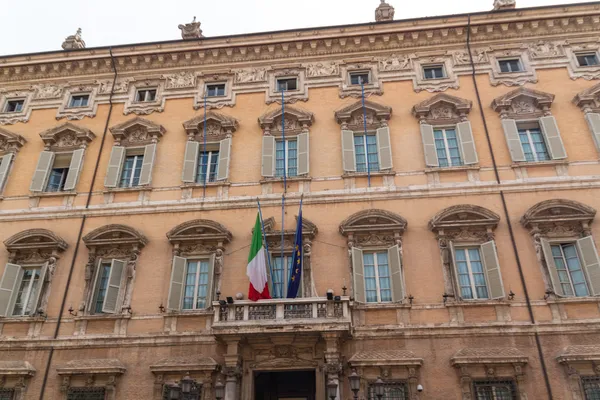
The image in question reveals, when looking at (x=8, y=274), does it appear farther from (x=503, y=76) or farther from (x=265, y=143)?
(x=503, y=76)

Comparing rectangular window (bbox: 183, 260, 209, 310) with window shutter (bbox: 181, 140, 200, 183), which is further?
window shutter (bbox: 181, 140, 200, 183)

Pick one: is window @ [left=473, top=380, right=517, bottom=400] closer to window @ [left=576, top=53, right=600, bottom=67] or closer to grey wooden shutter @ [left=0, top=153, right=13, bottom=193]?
window @ [left=576, top=53, right=600, bottom=67]

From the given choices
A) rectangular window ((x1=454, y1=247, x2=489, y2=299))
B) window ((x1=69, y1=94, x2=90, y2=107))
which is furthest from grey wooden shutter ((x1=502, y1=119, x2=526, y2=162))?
window ((x1=69, y1=94, x2=90, y2=107))

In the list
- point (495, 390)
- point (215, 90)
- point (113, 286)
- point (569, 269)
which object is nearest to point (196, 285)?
point (113, 286)

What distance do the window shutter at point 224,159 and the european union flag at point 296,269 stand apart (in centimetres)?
390

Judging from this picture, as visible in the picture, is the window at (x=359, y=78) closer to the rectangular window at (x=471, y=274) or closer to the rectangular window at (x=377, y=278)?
the rectangular window at (x=377, y=278)

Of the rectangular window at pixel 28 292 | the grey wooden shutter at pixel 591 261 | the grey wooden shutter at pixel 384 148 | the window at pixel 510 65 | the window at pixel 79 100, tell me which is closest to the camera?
the grey wooden shutter at pixel 591 261

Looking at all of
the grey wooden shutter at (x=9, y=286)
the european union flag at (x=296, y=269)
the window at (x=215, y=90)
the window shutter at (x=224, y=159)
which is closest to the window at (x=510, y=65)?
the european union flag at (x=296, y=269)

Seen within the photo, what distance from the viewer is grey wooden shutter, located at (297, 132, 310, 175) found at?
17188 millimetres

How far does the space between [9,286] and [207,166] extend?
7615mm

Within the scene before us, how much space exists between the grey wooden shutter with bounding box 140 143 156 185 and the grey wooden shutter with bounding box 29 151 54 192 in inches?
148

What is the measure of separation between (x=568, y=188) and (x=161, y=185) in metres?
13.8

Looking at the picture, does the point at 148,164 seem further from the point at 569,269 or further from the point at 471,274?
the point at 569,269

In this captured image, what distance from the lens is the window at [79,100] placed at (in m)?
20.4
